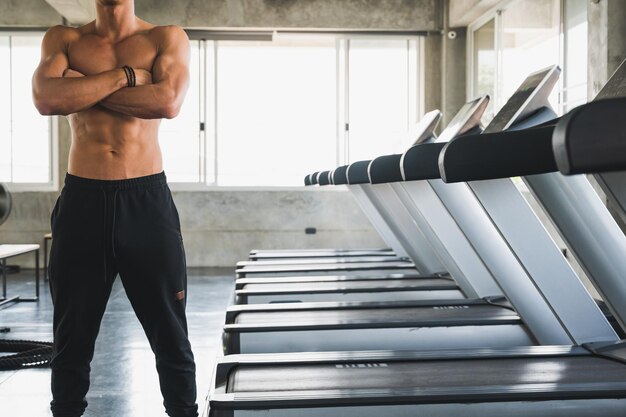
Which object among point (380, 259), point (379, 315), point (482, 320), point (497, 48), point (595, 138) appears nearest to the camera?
point (595, 138)

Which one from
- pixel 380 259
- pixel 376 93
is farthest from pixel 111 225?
pixel 376 93

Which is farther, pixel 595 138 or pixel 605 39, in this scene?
pixel 605 39

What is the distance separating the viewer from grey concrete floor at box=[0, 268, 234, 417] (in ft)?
10.8

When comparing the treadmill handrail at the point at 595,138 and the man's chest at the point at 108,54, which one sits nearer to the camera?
the treadmill handrail at the point at 595,138

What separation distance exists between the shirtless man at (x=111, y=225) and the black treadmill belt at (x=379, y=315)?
1.20 meters

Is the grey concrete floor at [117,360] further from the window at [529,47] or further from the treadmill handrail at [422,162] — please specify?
the window at [529,47]

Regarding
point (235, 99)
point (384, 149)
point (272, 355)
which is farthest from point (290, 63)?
point (272, 355)

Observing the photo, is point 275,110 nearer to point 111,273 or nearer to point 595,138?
point 111,273

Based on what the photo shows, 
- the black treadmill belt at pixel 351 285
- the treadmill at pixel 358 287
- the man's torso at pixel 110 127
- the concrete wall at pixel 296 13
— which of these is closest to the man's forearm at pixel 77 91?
the man's torso at pixel 110 127

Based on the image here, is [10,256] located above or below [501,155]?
below

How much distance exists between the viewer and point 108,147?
2385 millimetres

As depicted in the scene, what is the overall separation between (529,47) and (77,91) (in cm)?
568

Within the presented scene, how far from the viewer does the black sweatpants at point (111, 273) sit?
232cm

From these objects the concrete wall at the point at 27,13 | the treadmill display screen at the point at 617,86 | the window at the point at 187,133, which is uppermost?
A: the concrete wall at the point at 27,13
